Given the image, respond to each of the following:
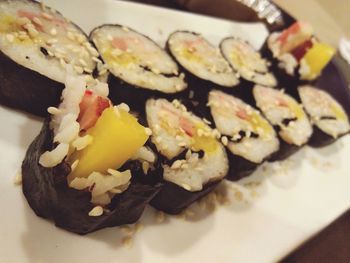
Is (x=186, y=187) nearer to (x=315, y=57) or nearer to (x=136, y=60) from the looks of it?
(x=136, y=60)

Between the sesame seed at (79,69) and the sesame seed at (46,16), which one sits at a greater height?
the sesame seed at (46,16)

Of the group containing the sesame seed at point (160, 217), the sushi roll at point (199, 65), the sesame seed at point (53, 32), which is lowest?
the sesame seed at point (160, 217)

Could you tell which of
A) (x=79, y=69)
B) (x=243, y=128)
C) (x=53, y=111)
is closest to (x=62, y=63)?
(x=79, y=69)

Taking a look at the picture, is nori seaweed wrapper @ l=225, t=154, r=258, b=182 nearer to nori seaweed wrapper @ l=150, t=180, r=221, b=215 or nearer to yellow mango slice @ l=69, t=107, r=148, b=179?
nori seaweed wrapper @ l=150, t=180, r=221, b=215

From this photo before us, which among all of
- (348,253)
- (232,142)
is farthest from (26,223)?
(348,253)

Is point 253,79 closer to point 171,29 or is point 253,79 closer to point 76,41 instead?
point 171,29

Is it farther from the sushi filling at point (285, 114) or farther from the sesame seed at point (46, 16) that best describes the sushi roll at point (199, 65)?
the sesame seed at point (46, 16)

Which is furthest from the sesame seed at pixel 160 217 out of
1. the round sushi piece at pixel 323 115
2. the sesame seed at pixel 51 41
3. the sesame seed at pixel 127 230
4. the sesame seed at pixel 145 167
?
the round sushi piece at pixel 323 115
